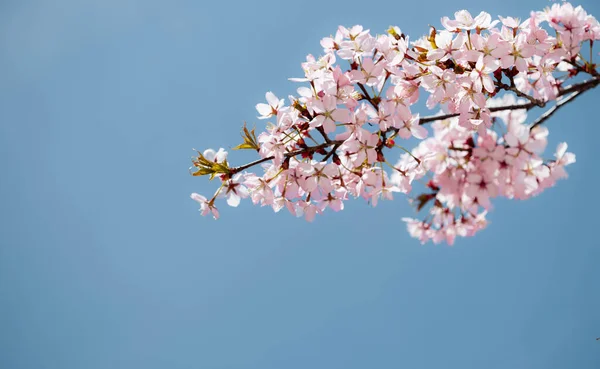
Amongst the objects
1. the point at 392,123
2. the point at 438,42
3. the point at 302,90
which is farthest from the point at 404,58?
the point at 302,90

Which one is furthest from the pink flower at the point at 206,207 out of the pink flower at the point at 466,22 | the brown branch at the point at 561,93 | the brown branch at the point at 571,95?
the brown branch at the point at 571,95

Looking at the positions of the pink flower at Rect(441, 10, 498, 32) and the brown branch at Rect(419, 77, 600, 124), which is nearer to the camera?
the pink flower at Rect(441, 10, 498, 32)

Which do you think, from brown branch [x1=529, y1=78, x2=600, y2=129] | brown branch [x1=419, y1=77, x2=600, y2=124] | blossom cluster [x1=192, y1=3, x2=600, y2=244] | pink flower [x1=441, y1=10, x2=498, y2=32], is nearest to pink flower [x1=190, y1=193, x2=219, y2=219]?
blossom cluster [x1=192, y1=3, x2=600, y2=244]

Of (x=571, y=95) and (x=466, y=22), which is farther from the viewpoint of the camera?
(x=571, y=95)

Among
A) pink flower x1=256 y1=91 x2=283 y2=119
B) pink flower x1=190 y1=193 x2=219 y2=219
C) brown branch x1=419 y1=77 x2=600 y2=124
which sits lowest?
pink flower x1=190 y1=193 x2=219 y2=219

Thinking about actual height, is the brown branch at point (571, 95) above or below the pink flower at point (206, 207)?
above

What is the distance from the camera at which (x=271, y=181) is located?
10.1 feet

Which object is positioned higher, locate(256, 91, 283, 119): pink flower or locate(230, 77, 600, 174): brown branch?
locate(256, 91, 283, 119): pink flower

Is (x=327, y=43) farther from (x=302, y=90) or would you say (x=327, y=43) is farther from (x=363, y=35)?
(x=302, y=90)

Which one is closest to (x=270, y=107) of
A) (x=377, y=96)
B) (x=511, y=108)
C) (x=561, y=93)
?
→ (x=377, y=96)

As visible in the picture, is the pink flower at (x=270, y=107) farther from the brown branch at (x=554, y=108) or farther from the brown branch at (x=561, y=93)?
the brown branch at (x=554, y=108)

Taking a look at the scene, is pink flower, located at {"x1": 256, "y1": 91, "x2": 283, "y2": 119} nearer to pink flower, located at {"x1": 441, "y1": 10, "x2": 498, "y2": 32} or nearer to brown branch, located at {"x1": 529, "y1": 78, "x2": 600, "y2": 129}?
pink flower, located at {"x1": 441, "y1": 10, "x2": 498, "y2": 32}

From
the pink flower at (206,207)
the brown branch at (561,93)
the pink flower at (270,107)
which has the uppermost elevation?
the pink flower at (270,107)

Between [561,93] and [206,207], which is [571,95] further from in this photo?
[206,207]
